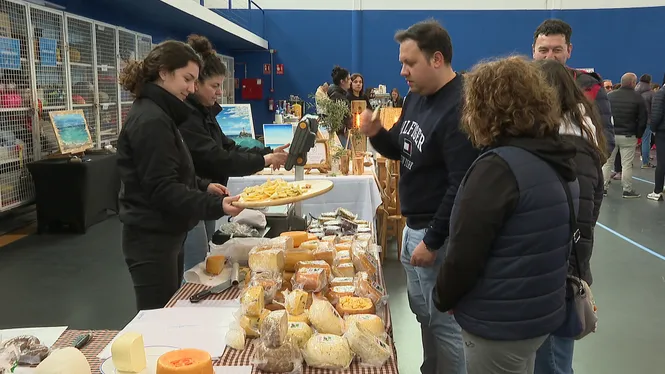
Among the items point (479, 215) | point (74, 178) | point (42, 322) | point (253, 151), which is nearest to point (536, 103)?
point (479, 215)

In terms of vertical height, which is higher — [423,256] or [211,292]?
[423,256]

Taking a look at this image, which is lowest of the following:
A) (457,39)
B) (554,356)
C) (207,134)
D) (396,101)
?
(554,356)

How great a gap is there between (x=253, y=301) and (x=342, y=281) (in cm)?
39

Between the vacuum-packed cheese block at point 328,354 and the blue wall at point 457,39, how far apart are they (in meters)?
13.1

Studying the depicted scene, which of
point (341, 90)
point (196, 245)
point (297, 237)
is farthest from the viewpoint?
point (341, 90)

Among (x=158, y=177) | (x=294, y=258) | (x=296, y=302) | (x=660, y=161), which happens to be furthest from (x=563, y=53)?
(x=660, y=161)

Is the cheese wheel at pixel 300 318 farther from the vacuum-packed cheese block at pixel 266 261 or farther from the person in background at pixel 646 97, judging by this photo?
the person in background at pixel 646 97

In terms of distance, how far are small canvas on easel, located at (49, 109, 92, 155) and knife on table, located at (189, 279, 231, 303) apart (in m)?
4.57

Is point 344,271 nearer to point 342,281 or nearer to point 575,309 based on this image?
point 342,281

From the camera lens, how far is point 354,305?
5.79ft

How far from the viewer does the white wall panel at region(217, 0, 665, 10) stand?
45.2 feet

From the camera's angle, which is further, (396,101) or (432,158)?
(396,101)

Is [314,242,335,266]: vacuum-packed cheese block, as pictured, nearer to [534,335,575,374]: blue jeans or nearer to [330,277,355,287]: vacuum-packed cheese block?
[330,277,355,287]: vacuum-packed cheese block

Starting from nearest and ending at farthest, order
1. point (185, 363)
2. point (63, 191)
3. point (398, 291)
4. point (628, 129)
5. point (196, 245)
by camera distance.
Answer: point (185, 363) < point (196, 245) < point (398, 291) < point (63, 191) < point (628, 129)
